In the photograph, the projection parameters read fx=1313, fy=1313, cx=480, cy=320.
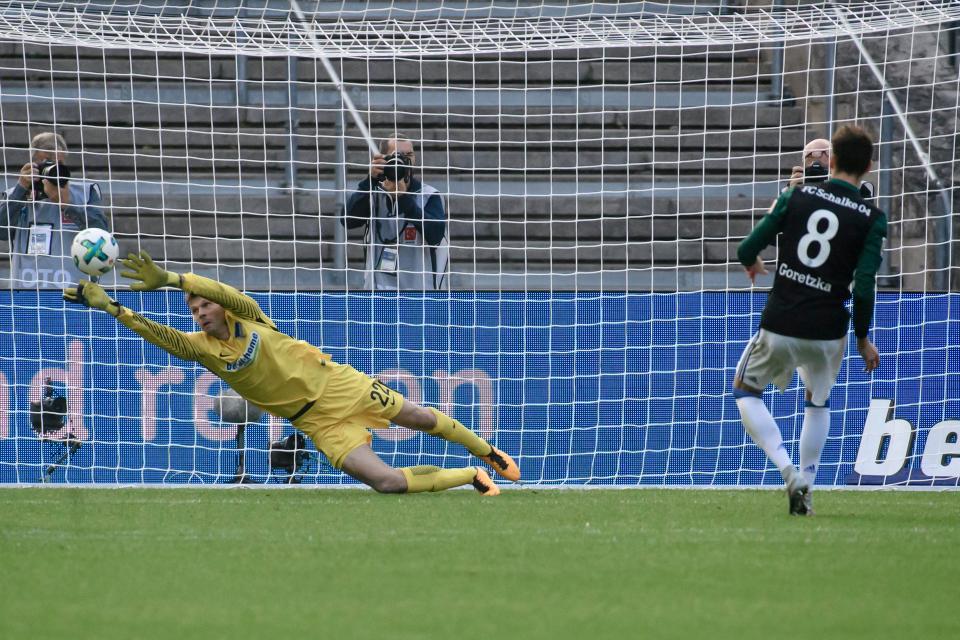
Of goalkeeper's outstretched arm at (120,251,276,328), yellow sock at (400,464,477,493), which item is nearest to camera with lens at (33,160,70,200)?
goalkeeper's outstretched arm at (120,251,276,328)

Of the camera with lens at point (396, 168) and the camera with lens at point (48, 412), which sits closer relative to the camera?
the camera with lens at point (48, 412)

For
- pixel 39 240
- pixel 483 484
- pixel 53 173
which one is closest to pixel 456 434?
pixel 483 484

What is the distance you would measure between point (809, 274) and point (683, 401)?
3221 mm

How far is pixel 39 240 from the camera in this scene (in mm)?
9602

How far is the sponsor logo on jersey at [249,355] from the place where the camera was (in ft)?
25.4

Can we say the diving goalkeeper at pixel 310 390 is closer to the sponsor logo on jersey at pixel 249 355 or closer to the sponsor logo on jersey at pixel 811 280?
the sponsor logo on jersey at pixel 249 355

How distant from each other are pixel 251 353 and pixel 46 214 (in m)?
2.93

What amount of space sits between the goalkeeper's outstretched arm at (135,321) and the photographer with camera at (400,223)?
238cm

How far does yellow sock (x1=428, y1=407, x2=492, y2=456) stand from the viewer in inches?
322

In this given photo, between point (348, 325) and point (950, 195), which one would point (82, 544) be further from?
point (950, 195)

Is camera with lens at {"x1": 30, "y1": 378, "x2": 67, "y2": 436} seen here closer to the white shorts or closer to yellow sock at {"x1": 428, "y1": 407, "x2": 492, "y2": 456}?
yellow sock at {"x1": 428, "y1": 407, "x2": 492, "y2": 456}

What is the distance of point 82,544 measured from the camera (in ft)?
18.4

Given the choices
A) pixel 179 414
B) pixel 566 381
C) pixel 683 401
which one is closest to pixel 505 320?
pixel 566 381

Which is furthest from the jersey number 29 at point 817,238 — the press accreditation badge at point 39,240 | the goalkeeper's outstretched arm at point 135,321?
the press accreditation badge at point 39,240
